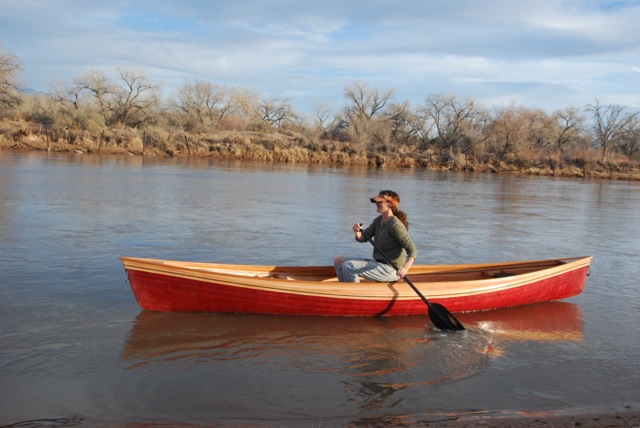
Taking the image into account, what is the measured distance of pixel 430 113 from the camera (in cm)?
6219

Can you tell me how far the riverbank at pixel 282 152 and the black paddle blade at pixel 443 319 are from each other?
41.7 meters

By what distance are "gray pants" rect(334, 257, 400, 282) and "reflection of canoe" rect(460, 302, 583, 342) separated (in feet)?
3.88

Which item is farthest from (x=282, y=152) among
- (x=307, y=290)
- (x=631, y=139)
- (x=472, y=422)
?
(x=472, y=422)

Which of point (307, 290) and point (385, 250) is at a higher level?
point (385, 250)

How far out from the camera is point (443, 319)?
724 cm

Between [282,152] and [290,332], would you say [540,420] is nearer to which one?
[290,332]

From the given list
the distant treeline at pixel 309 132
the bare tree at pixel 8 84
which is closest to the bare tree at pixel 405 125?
the distant treeline at pixel 309 132

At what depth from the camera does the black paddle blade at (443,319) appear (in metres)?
7.22

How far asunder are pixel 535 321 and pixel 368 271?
7.80ft

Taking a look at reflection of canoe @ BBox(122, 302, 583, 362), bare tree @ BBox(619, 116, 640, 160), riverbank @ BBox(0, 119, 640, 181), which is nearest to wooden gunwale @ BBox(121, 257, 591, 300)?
reflection of canoe @ BBox(122, 302, 583, 362)

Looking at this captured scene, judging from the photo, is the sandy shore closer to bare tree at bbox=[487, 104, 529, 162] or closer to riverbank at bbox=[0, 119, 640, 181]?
riverbank at bbox=[0, 119, 640, 181]

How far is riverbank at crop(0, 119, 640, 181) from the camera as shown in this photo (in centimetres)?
4612

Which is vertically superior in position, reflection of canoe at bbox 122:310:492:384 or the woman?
the woman

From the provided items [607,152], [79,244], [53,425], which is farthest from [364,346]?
[607,152]
